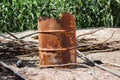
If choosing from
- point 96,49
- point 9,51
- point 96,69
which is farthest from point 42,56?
point 96,49

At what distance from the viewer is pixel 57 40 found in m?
6.66

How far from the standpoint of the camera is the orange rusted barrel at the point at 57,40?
665 centimetres

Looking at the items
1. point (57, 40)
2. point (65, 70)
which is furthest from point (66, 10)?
point (65, 70)

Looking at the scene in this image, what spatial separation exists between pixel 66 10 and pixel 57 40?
7.65m

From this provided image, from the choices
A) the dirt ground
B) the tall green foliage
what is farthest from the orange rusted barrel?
the tall green foliage

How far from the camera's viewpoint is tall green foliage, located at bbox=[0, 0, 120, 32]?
1430 cm

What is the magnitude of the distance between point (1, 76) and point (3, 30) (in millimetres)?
8373

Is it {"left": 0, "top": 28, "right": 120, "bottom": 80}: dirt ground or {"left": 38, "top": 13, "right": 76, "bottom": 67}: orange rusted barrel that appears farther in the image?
{"left": 38, "top": 13, "right": 76, "bottom": 67}: orange rusted barrel

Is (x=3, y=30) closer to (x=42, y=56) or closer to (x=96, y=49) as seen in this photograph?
(x=96, y=49)

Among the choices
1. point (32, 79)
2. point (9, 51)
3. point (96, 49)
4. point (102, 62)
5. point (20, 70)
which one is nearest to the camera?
point (32, 79)

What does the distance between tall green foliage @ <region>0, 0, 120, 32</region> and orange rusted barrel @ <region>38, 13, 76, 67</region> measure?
294 inches

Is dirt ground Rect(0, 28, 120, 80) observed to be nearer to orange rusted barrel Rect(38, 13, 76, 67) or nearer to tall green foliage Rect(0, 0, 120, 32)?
orange rusted barrel Rect(38, 13, 76, 67)

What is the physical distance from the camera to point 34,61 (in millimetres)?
7520

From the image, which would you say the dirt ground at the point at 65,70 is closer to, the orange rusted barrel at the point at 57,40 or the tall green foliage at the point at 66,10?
the orange rusted barrel at the point at 57,40
